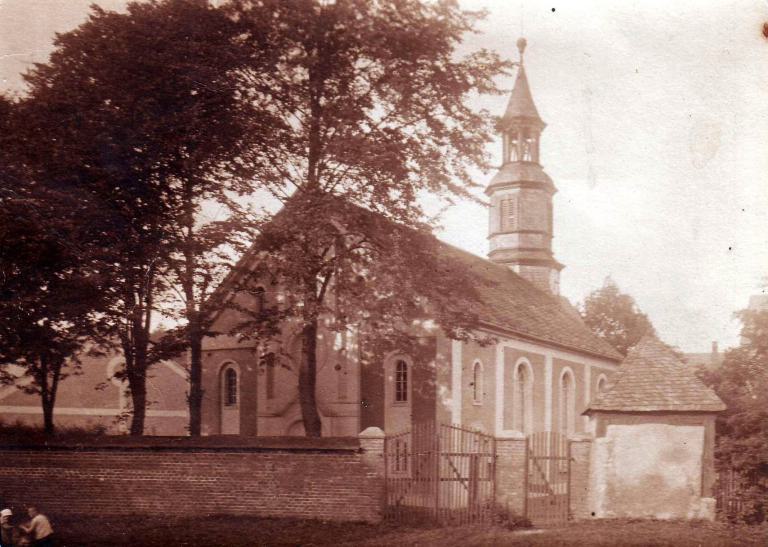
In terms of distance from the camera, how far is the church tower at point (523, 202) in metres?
38.4

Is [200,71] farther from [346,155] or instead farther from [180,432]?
[180,432]

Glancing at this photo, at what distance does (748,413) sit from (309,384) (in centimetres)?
1084

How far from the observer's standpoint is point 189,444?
1608cm

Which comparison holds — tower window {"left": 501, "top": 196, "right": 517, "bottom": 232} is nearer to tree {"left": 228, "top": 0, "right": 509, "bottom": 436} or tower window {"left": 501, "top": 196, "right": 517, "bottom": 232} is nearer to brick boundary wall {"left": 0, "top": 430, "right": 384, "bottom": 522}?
tree {"left": 228, "top": 0, "right": 509, "bottom": 436}

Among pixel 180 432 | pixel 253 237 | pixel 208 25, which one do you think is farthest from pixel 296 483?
pixel 180 432

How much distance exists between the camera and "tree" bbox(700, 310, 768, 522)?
1467 cm

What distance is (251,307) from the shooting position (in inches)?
1073

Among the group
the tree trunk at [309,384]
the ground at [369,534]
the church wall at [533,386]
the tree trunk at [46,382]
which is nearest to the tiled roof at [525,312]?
the church wall at [533,386]

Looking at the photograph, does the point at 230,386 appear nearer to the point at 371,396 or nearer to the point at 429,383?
the point at 371,396

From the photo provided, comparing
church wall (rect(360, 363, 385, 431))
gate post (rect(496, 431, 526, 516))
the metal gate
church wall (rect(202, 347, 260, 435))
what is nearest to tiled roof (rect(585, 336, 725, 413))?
the metal gate

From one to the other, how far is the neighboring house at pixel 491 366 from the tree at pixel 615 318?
16143 millimetres

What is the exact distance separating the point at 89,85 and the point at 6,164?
285cm

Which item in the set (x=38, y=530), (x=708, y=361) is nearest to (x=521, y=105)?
(x=38, y=530)

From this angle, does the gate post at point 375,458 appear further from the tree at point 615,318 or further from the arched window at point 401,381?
the tree at point 615,318
